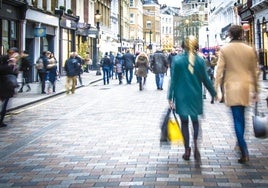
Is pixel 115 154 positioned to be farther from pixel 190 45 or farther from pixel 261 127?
pixel 261 127

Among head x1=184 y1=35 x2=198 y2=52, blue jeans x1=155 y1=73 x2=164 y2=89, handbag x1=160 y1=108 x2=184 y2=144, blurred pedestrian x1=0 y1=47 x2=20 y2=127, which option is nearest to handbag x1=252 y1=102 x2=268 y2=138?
handbag x1=160 y1=108 x2=184 y2=144

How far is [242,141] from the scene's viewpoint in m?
6.38

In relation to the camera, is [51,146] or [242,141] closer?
[242,141]

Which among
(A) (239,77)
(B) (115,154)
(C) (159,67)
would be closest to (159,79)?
(C) (159,67)

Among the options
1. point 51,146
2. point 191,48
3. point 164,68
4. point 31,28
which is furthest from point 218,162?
point 31,28

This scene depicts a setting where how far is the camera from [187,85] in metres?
6.45

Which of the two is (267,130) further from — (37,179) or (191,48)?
(37,179)

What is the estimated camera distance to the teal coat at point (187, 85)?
21.1 feet

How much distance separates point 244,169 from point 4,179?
302 cm

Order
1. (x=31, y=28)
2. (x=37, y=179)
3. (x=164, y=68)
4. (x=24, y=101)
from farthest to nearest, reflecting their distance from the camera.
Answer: (x=31, y=28) → (x=164, y=68) → (x=24, y=101) → (x=37, y=179)

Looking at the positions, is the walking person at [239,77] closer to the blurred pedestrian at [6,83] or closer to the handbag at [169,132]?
the handbag at [169,132]

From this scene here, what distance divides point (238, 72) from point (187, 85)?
0.71 meters

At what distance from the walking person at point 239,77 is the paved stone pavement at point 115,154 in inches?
21.0

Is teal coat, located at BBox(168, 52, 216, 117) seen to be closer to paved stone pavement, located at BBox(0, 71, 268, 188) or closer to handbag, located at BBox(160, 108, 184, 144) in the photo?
handbag, located at BBox(160, 108, 184, 144)
